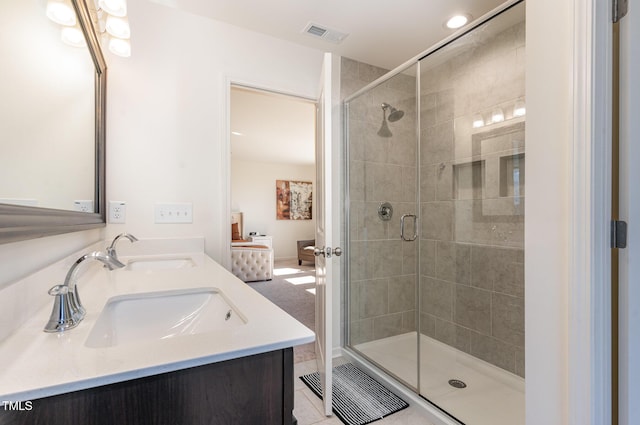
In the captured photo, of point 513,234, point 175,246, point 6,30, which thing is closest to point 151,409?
point 6,30

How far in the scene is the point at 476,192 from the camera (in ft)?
7.35

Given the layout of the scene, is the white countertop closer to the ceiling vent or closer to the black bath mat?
the black bath mat

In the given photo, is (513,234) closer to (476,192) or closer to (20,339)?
(476,192)

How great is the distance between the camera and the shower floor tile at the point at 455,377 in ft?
5.43

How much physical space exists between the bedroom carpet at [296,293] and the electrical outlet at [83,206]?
5.54 ft

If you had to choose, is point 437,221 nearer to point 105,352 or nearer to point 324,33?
point 324,33

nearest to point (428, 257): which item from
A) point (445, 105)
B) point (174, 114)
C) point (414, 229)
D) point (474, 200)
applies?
point (414, 229)

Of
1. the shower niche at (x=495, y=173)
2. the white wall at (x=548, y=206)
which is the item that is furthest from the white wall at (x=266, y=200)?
the white wall at (x=548, y=206)

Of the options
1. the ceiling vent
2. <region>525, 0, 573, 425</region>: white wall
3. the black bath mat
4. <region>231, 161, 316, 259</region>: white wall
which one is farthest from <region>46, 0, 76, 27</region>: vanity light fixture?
<region>231, 161, 316, 259</region>: white wall

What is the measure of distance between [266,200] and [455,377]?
623 cm

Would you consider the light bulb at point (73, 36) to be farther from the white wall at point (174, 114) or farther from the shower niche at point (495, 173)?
the shower niche at point (495, 173)

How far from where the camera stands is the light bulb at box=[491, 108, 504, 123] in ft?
6.77

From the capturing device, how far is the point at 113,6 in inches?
56.1

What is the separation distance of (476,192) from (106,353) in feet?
7.54
